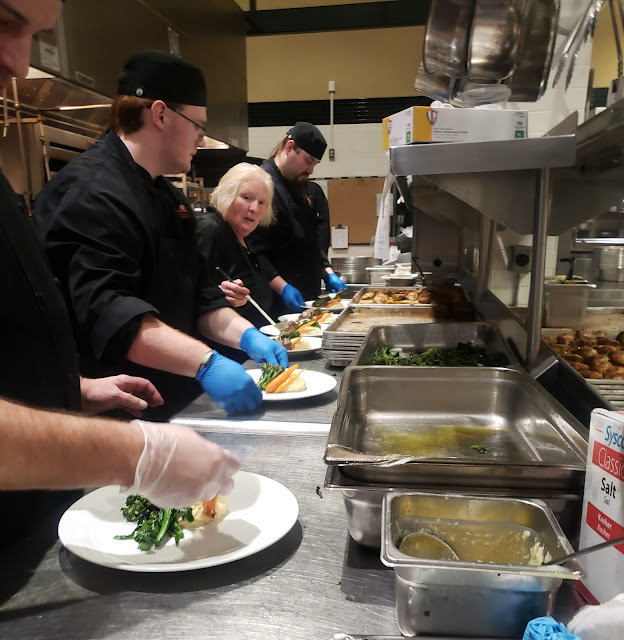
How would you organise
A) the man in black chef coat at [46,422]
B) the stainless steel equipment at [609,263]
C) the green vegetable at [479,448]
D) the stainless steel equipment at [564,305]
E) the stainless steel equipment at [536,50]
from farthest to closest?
the stainless steel equipment at [609,263], the stainless steel equipment at [564,305], the stainless steel equipment at [536,50], the green vegetable at [479,448], the man in black chef coat at [46,422]

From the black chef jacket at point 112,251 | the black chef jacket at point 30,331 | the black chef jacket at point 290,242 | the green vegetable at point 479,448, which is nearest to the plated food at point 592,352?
the green vegetable at point 479,448

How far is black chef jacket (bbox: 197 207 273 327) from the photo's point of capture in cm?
320

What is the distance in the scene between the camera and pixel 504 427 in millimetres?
1399

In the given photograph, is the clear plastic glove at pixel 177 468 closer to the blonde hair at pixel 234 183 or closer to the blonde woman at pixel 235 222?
the blonde woman at pixel 235 222

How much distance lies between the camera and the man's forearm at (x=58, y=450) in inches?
25.8

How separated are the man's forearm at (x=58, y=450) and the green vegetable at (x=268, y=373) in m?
0.98

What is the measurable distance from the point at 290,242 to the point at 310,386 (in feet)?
8.97

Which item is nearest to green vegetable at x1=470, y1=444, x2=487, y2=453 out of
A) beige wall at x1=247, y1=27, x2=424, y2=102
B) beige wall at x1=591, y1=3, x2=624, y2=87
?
beige wall at x1=591, y1=3, x2=624, y2=87

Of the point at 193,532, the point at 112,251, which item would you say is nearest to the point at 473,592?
the point at 193,532

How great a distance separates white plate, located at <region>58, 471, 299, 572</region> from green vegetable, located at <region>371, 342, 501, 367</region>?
0.89m

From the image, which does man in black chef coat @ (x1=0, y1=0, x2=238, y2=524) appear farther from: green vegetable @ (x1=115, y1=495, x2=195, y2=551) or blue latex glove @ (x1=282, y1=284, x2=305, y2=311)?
blue latex glove @ (x1=282, y1=284, x2=305, y2=311)

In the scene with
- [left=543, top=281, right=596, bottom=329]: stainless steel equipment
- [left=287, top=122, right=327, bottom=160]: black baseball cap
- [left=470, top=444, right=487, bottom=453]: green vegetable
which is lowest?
[left=470, top=444, right=487, bottom=453]: green vegetable

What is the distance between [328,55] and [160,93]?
641cm

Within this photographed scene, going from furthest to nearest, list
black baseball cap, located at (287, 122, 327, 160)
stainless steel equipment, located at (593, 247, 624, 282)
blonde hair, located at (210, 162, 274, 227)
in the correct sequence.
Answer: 1. black baseball cap, located at (287, 122, 327, 160)
2. blonde hair, located at (210, 162, 274, 227)
3. stainless steel equipment, located at (593, 247, 624, 282)
